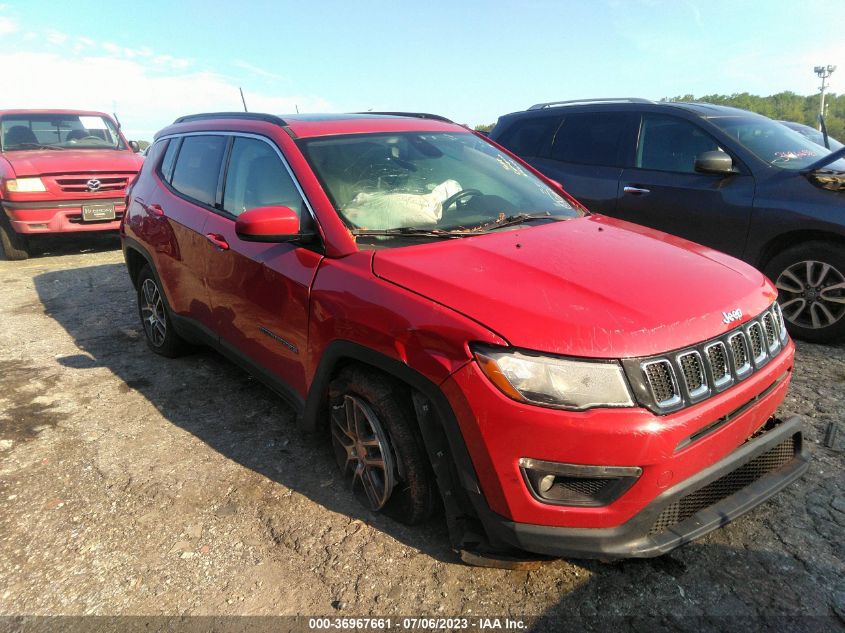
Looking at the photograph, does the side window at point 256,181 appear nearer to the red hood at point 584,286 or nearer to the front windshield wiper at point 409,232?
the front windshield wiper at point 409,232

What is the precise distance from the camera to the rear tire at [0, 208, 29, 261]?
8273 mm

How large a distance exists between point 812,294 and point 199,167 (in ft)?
14.3

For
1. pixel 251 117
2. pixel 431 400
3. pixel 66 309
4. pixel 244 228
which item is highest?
pixel 251 117

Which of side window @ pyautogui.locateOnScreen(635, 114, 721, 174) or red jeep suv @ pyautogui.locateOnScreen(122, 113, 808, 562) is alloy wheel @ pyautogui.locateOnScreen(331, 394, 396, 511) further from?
side window @ pyautogui.locateOnScreen(635, 114, 721, 174)

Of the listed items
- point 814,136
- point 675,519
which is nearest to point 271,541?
point 675,519

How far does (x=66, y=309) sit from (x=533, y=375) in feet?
18.7

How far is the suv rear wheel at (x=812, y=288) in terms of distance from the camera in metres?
4.18

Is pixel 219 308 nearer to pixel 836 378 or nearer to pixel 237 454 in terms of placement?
pixel 237 454

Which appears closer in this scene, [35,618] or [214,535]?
[35,618]

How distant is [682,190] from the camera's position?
16.0 feet

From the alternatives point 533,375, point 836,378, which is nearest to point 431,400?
point 533,375

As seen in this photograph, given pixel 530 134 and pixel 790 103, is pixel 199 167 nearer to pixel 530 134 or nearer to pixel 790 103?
pixel 530 134

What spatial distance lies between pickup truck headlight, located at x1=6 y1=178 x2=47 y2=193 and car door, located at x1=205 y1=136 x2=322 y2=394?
609 centimetres

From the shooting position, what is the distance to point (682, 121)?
5008mm
